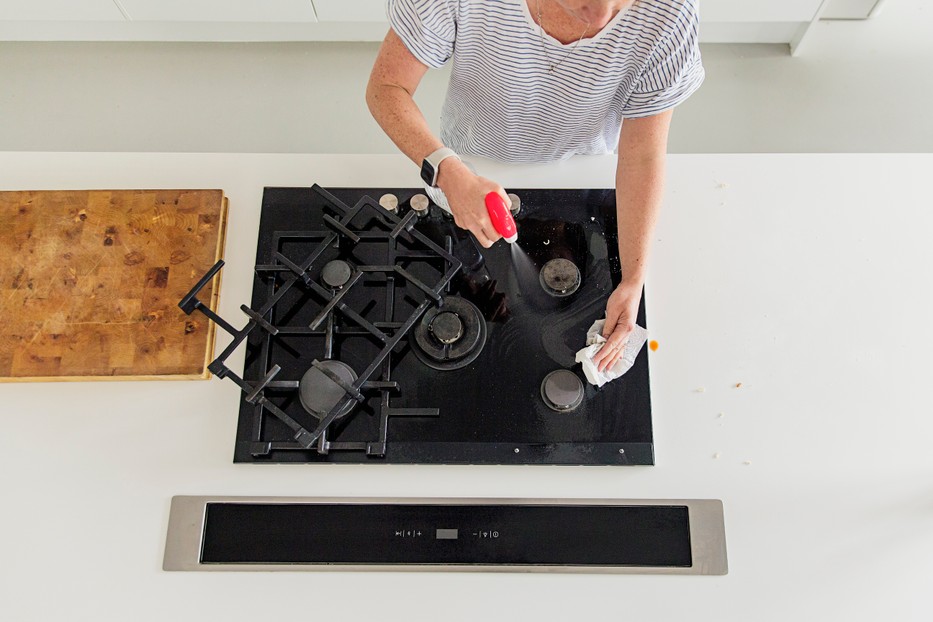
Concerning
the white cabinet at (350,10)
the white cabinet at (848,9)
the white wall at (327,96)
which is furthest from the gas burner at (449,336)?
the white cabinet at (848,9)

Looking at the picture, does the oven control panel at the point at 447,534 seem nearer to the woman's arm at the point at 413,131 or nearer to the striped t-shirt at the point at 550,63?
the woman's arm at the point at 413,131

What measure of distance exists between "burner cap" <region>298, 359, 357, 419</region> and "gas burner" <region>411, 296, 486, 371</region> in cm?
12

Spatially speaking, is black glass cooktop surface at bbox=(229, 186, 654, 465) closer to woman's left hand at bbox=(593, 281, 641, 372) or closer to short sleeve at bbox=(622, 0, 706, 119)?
woman's left hand at bbox=(593, 281, 641, 372)

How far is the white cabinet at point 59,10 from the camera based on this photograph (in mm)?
1875

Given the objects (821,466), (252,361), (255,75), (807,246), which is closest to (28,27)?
(255,75)

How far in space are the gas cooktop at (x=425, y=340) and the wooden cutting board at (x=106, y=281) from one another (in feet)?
0.24

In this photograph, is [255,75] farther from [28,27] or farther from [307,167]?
[307,167]

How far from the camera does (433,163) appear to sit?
2.99 ft

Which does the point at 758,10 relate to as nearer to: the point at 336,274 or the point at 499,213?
the point at 499,213

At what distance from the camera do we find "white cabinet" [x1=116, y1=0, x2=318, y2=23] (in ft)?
6.13

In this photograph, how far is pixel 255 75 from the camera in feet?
6.80

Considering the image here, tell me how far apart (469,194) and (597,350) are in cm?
29

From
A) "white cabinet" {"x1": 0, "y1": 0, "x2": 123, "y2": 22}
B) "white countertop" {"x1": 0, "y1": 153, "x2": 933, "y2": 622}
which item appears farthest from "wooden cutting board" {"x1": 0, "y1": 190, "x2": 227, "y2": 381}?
"white cabinet" {"x1": 0, "y1": 0, "x2": 123, "y2": 22}

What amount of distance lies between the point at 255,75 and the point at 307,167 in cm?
116
